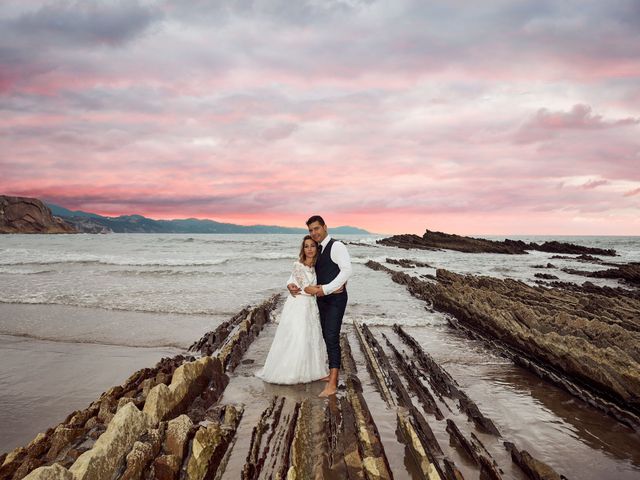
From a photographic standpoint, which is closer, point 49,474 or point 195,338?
point 49,474

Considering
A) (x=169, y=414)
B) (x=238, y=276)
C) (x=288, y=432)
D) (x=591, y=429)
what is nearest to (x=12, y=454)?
(x=169, y=414)

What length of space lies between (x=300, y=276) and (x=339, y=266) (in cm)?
65

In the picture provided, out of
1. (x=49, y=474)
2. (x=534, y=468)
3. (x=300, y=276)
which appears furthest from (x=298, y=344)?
(x=49, y=474)

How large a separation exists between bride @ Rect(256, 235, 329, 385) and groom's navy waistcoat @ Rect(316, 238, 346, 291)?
0.10 metres

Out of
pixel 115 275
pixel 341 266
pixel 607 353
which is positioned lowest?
pixel 115 275

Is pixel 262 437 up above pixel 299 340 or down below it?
below

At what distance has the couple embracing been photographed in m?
5.66

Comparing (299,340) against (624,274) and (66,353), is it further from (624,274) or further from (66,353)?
(624,274)

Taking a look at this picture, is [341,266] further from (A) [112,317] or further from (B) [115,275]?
(B) [115,275]

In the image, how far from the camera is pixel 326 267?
5.82m

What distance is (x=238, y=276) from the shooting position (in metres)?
23.6

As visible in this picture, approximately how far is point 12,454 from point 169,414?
1.40 metres

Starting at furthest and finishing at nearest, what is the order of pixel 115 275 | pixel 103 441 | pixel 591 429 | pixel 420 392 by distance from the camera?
1. pixel 115 275
2. pixel 420 392
3. pixel 591 429
4. pixel 103 441

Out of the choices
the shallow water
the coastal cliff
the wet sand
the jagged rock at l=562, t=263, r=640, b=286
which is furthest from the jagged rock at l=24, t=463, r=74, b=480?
the coastal cliff
